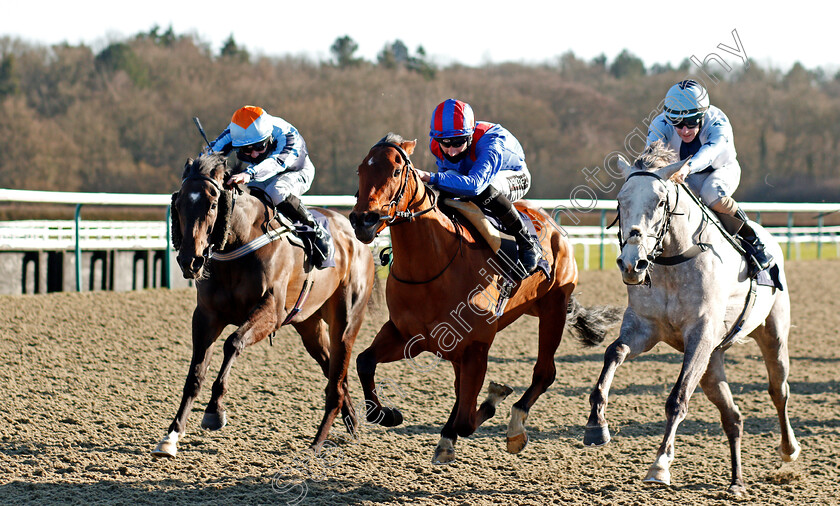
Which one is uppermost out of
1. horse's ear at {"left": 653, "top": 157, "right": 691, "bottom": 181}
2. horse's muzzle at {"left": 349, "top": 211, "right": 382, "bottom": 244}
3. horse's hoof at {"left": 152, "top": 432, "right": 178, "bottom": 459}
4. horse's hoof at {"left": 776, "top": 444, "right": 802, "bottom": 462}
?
horse's ear at {"left": 653, "top": 157, "right": 691, "bottom": 181}

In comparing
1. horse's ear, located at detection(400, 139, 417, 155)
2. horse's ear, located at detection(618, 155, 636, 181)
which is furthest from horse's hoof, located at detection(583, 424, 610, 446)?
horse's ear, located at detection(400, 139, 417, 155)

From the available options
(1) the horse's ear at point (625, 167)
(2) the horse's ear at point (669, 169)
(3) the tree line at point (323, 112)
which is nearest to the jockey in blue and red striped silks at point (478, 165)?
(1) the horse's ear at point (625, 167)

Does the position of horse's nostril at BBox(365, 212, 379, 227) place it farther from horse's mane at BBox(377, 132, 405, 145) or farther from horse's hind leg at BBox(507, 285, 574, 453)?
horse's hind leg at BBox(507, 285, 574, 453)

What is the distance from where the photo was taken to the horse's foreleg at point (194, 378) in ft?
13.8

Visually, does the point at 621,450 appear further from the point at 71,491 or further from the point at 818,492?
the point at 71,491

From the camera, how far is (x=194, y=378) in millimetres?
4422

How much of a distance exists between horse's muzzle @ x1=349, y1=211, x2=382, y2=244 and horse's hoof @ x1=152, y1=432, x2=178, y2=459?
1.54 meters

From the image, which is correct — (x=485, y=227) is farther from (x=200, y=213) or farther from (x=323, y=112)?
(x=323, y=112)

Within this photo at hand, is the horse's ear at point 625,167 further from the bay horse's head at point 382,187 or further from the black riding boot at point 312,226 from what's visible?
the black riding boot at point 312,226

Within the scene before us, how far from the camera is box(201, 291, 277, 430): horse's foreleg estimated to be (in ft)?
14.4

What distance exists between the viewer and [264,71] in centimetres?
6069

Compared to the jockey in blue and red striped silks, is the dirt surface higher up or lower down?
lower down

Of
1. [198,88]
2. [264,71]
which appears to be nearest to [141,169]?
[198,88]

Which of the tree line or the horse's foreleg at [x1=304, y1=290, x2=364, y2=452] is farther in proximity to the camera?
the tree line
